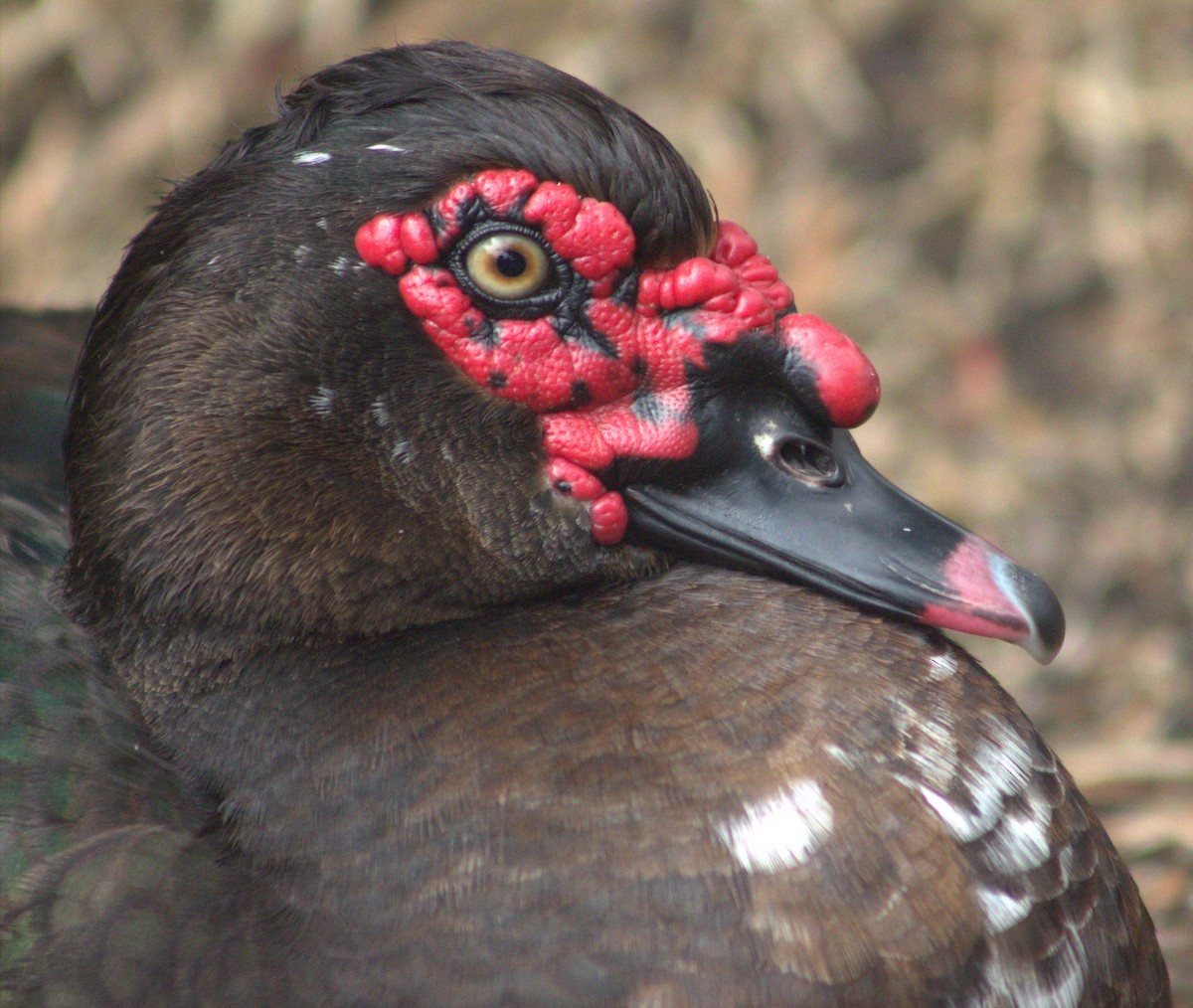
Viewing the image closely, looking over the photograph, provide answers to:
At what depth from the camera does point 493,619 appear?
212 centimetres

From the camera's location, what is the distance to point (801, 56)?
16.7 feet

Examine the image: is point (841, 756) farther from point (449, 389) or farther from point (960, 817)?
point (449, 389)

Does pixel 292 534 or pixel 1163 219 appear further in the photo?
pixel 1163 219

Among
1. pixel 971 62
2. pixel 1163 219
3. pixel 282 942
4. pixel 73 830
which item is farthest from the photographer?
pixel 971 62

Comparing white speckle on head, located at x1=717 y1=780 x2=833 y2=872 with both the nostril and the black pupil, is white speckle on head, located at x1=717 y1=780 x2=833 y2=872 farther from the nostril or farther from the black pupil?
the black pupil

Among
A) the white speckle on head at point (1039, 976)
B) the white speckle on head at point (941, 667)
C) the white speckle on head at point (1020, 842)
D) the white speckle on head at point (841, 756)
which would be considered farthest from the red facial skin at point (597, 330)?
the white speckle on head at point (1039, 976)

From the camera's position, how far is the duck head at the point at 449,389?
2053 millimetres

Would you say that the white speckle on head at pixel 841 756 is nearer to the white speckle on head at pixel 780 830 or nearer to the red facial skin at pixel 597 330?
the white speckle on head at pixel 780 830

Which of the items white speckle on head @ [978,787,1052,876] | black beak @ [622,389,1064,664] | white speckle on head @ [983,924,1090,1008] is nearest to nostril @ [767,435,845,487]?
black beak @ [622,389,1064,664]

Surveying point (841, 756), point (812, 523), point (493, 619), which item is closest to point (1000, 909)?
point (841, 756)

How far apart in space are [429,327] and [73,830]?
2.45 feet

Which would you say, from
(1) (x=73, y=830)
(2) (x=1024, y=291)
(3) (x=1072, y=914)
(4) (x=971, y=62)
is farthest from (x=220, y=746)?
(4) (x=971, y=62)

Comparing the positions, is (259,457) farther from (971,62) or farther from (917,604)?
(971,62)

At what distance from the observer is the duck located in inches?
72.7
